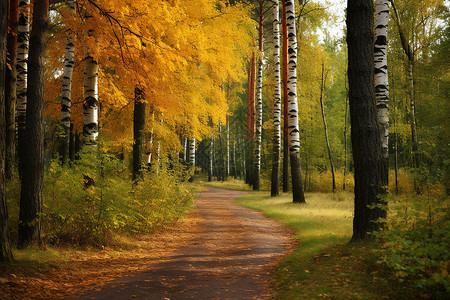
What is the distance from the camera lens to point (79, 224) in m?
7.18

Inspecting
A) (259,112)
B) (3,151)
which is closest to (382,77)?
(3,151)

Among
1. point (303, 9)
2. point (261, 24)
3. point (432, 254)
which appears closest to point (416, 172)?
point (432, 254)

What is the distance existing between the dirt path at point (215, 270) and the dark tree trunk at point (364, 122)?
6.84ft

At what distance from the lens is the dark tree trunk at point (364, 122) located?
252 inches

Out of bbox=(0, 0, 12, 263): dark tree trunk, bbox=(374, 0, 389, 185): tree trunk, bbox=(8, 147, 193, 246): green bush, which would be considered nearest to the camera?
bbox=(0, 0, 12, 263): dark tree trunk

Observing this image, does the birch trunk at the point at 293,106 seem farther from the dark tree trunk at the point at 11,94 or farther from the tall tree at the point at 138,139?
the dark tree trunk at the point at 11,94

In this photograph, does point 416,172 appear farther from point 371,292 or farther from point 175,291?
point 175,291

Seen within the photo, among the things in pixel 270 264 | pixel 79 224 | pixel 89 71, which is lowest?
pixel 270 264

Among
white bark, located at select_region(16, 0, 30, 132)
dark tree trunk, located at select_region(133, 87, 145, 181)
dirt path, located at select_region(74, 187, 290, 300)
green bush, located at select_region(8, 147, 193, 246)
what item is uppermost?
white bark, located at select_region(16, 0, 30, 132)

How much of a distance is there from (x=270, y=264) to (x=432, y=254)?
3.18 meters

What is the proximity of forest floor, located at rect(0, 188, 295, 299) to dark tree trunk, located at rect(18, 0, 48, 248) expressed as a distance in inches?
25.2

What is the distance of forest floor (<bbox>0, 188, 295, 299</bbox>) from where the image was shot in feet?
15.9

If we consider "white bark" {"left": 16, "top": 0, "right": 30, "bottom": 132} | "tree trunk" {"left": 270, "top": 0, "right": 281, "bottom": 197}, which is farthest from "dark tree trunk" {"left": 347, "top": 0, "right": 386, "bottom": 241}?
"tree trunk" {"left": 270, "top": 0, "right": 281, "bottom": 197}

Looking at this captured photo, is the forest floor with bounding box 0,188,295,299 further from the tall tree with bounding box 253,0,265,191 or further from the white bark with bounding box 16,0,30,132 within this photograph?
the tall tree with bounding box 253,0,265,191
